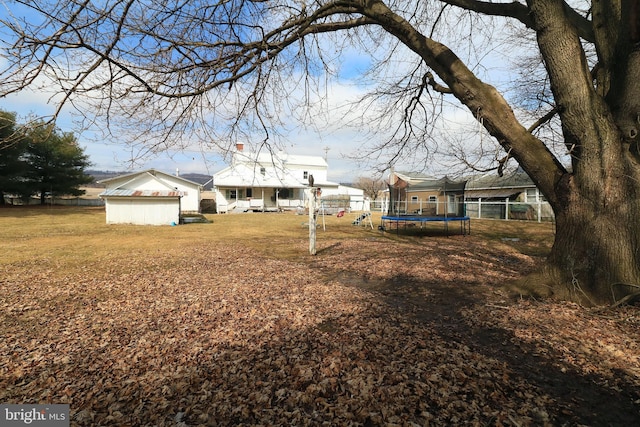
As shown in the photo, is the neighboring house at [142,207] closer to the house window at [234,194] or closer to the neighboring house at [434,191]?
the neighboring house at [434,191]

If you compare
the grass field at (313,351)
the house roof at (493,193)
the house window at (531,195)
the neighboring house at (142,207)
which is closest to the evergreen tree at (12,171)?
the neighboring house at (142,207)

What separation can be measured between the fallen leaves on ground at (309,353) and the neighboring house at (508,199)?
58.9ft

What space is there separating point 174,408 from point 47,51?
4191 millimetres

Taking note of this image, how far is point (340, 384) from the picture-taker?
295cm

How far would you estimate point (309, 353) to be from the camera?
11.7ft

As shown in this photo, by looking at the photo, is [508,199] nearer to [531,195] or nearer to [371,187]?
[531,195]

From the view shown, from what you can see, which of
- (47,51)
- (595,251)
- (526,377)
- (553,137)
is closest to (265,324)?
(526,377)

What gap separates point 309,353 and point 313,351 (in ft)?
0.20

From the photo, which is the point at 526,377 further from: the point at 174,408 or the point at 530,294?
the point at 174,408

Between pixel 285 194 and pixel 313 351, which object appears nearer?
pixel 313 351

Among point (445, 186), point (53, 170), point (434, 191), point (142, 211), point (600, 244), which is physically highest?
point (53, 170)
